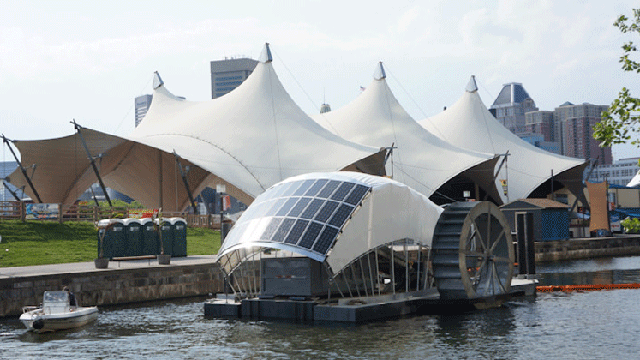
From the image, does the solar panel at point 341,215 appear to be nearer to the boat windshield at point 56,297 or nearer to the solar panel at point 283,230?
the solar panel at point 283,230

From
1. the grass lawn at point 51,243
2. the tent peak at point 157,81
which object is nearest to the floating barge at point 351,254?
the grass lawn at point 51,243

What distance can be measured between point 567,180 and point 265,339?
7376 cm

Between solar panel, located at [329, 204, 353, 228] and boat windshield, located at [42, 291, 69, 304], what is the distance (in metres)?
9.76

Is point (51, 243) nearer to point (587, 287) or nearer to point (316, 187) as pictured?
point (316, 187)

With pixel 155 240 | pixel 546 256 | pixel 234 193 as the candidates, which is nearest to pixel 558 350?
pixel 155 240

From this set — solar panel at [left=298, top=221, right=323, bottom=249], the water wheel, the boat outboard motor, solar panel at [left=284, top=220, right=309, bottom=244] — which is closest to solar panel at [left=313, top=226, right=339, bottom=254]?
solar panel at [left=298, top=221, right=323, bottom=249]

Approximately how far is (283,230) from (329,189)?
2.68m

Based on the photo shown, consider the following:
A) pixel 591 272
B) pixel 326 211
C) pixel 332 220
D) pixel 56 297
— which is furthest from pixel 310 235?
pixel 591 272

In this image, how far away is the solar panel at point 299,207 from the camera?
3047cm

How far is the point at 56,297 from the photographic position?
29.4 metres

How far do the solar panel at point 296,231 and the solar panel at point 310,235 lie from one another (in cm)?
18

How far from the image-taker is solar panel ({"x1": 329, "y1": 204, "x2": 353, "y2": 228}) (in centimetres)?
2973

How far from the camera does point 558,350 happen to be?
2389 centimetres

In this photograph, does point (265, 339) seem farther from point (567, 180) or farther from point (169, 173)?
point (567, 180)
